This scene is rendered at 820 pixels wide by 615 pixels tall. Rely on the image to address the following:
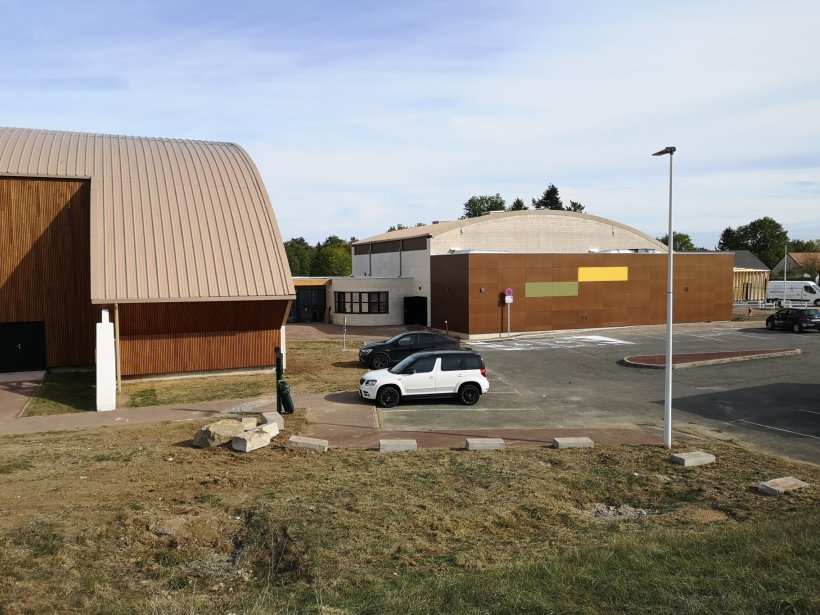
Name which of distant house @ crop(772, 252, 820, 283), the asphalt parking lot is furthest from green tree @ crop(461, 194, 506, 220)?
the asphalt parking lot

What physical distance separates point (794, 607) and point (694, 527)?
365 centimetres

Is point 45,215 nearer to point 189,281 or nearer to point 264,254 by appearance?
point 189,281

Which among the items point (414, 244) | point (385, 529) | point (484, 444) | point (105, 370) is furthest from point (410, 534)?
point (414, 244)

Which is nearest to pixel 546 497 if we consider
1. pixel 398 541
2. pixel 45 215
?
pixel 398 541

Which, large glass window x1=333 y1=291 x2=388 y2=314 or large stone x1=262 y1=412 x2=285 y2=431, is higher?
large glass window x1=333 y1=291 x2=388 y2=314

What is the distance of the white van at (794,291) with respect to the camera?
59.4 m

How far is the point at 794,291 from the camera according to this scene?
60875 mm

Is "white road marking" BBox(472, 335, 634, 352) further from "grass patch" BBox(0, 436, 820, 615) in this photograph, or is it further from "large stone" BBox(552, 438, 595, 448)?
"grass patch" BBox(0, 436, 820, 615)

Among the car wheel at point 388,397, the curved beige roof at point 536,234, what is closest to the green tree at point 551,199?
the curved beige roof at point 536,234

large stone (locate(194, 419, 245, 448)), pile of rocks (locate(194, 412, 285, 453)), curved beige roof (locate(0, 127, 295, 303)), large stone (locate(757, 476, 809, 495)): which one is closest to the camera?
large stone (locate(757, 476, 809, 495))

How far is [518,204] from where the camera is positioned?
98.6 m

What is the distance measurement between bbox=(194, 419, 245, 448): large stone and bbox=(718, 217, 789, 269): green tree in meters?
111

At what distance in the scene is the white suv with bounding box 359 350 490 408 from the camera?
19.5 meters

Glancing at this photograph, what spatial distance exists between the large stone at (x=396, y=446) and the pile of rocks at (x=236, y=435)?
2831 mm
